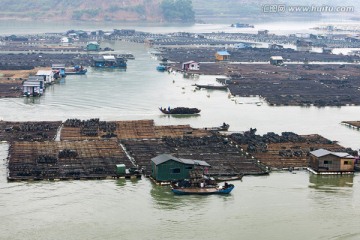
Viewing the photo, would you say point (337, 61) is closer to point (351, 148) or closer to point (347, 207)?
point (351, 148)

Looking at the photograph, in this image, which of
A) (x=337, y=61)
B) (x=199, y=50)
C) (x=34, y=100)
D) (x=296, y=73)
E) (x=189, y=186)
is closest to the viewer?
(x=189, y=186)

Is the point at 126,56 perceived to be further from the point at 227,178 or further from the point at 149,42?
the point at 227,178

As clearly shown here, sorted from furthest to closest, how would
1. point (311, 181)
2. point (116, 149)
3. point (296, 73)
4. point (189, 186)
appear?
point (296, 73) → point (116, 149) → point (311, 181) → point (189, 186)

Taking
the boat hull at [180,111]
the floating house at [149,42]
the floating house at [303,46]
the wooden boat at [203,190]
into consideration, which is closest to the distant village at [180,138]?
the wooden boat at [203,190]

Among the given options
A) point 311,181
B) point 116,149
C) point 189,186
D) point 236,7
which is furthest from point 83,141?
point 236,7

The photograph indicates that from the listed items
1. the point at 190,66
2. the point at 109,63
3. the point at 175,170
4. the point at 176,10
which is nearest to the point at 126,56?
the point at 109,63

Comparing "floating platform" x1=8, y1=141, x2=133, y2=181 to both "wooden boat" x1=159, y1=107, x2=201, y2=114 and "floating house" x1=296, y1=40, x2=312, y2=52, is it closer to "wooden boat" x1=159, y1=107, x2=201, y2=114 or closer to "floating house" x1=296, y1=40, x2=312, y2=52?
"wooden boat" x1=159, y1=107, x2=201, y2=114
